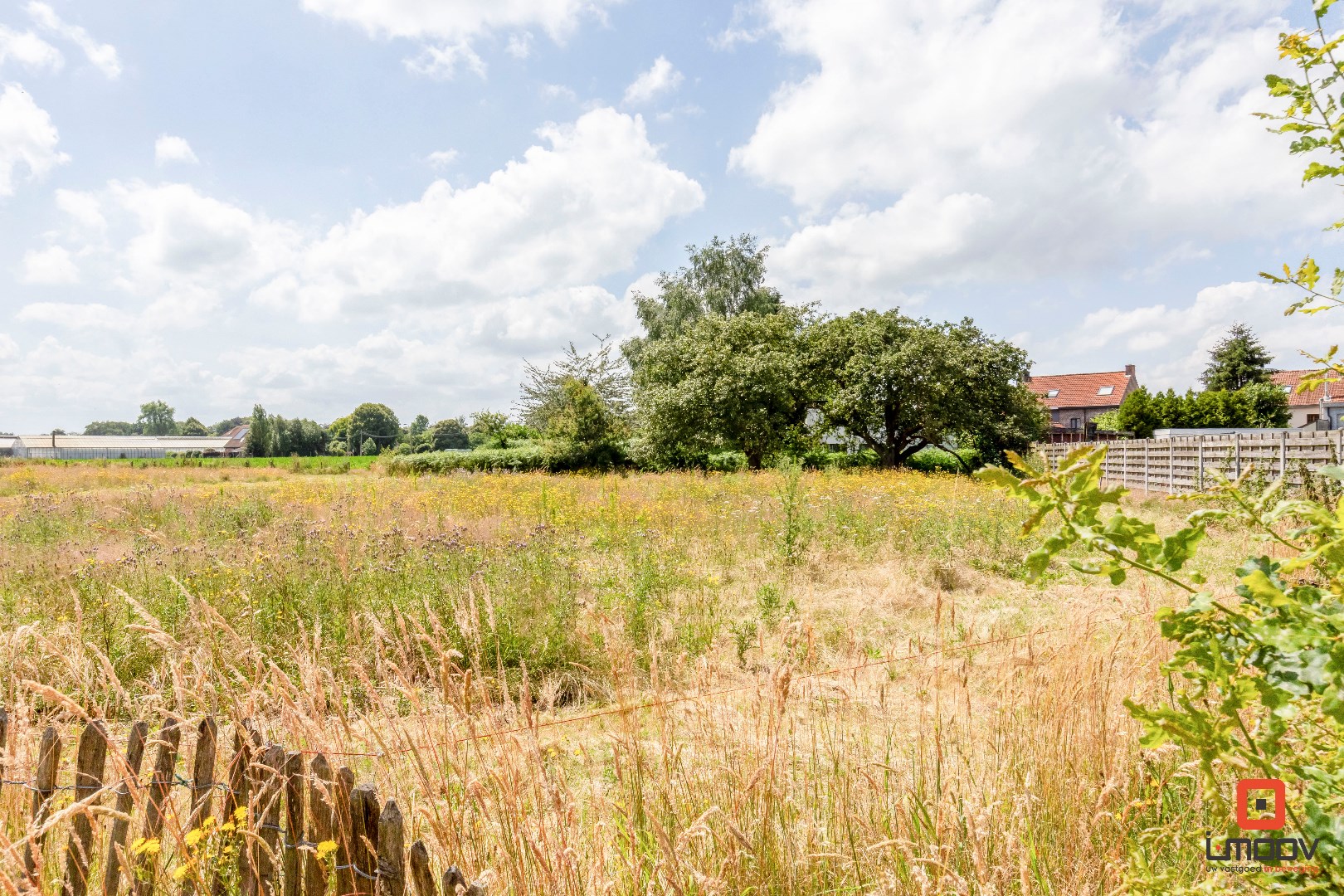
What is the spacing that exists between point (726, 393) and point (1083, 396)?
40743mm

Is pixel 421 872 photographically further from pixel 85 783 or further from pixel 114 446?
pixel 114 446

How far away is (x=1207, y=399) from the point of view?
1268 inches

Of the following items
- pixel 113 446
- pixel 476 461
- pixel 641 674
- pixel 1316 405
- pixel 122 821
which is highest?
pixel 1316 405

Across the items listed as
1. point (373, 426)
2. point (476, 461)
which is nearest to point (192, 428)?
point (373, 426)

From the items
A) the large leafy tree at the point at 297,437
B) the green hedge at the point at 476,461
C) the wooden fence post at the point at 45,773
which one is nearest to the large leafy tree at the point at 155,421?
the large leafy tree at the point at 297,437

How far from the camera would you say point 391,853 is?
1524mm

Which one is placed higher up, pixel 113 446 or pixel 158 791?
pixel 113 446

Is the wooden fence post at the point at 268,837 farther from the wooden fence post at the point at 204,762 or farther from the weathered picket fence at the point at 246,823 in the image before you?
the wooden fence post at the point at 204,762

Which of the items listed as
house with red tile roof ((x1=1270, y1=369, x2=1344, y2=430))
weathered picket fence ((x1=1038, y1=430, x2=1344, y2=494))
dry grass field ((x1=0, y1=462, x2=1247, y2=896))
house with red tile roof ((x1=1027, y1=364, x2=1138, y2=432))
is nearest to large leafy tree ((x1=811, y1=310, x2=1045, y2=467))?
weathered picket fence ((x1=1038, y1=430, x2=1344, y2=494))

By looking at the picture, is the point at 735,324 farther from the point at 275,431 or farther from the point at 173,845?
the point at 275,431

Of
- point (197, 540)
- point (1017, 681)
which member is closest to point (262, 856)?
point (1017, 681)

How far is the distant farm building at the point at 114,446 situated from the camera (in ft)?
244

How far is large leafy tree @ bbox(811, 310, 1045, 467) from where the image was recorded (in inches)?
862

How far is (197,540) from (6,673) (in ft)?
11.6
